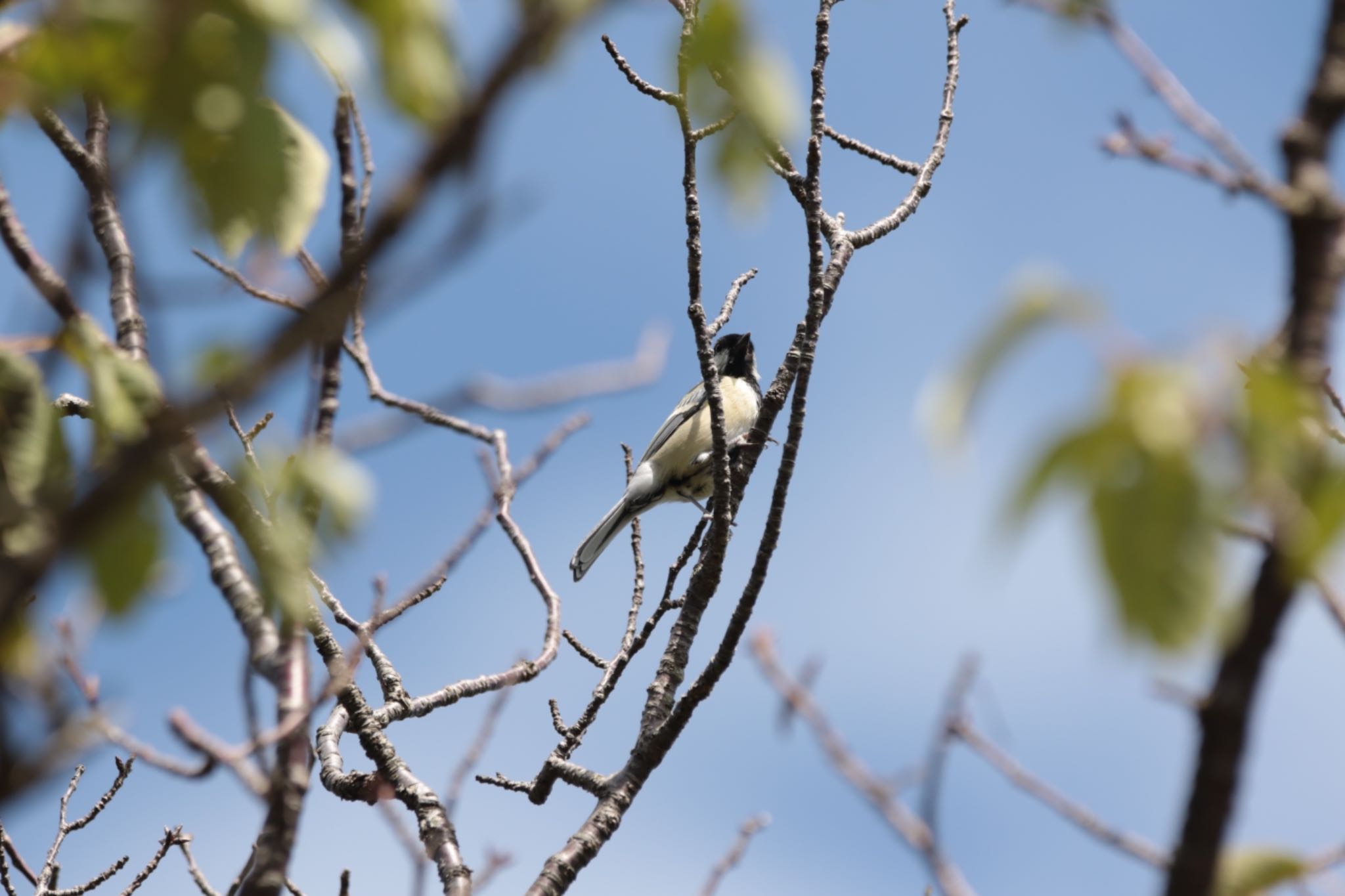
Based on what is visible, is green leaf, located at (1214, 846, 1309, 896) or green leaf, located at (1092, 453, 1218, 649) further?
green leaf, located at (1214, 846, 1309, 896)

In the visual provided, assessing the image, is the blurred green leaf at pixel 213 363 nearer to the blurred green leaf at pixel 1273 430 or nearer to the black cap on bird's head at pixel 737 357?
the blurred green leaf at pixel 1273 430

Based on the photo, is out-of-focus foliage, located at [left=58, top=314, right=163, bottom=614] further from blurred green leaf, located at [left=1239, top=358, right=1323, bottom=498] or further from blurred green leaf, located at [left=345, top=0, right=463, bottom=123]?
blurred green leaf, located at [left=1239, top=358, right=1323, bottom=498]

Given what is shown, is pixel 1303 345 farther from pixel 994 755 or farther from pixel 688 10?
pixel 688 10

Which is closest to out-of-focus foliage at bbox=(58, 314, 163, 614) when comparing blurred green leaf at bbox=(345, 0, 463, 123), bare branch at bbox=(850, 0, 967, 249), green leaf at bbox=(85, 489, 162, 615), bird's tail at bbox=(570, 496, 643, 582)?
green leaf at bbox=(85, 489, 162, 615)

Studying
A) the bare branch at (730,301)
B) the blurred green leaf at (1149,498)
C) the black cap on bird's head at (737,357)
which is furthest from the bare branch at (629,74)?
the black cap on bird's head at (737,357)

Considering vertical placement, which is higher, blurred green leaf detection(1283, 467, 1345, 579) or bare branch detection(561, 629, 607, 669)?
bare branch detection(561, 629, 607, 669)

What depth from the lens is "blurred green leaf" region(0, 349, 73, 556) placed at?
178 centimetres

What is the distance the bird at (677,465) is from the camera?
8617 mm

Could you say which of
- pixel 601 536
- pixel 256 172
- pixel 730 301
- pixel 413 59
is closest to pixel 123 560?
pixel 256 172

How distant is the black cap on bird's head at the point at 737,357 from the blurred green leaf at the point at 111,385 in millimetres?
8614

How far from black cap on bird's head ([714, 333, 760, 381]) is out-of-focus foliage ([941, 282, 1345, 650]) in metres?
9.13

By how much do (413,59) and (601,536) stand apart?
23.9 ft

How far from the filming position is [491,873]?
3.48 m

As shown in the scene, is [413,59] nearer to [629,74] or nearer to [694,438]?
[629,74]
